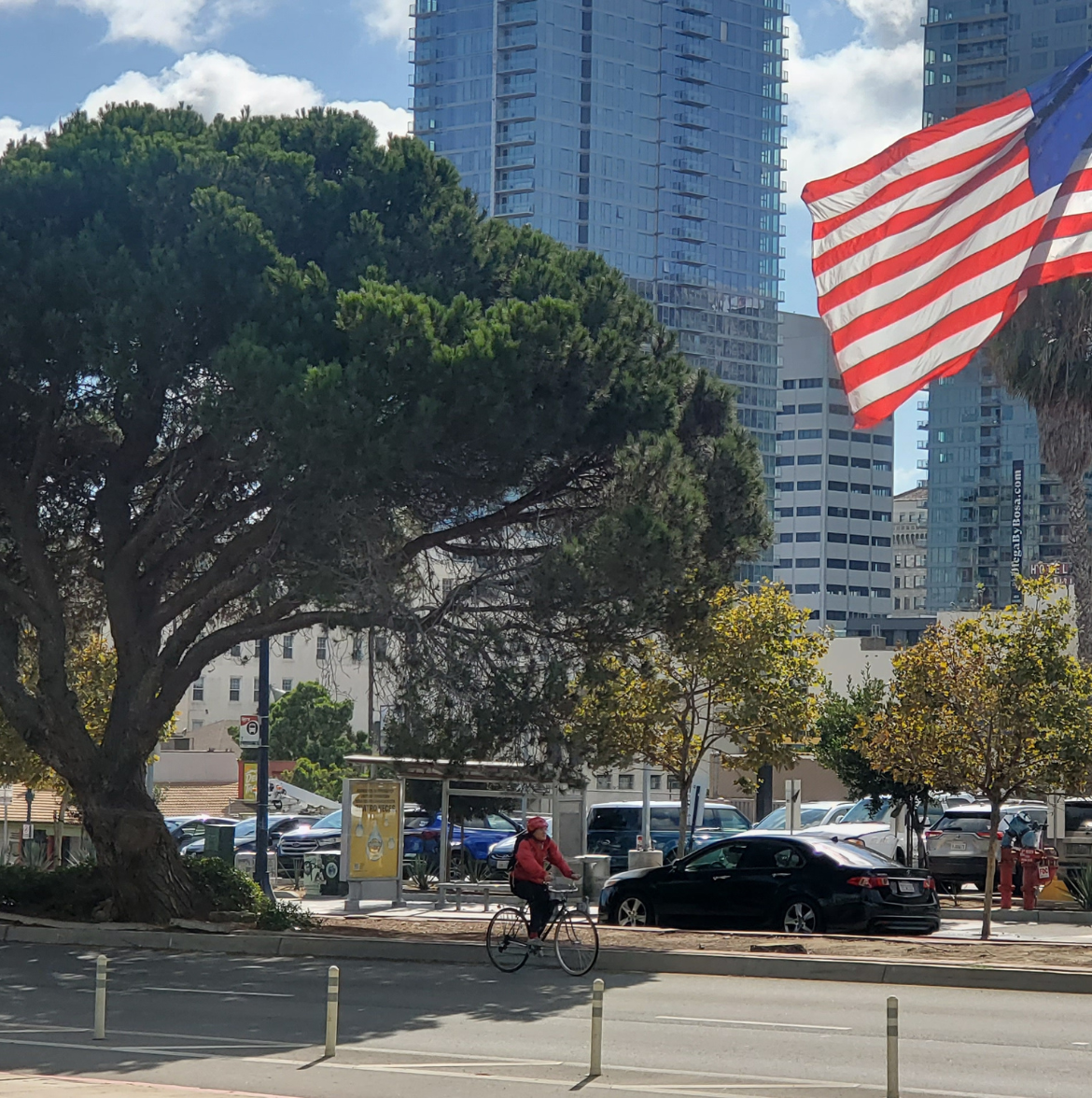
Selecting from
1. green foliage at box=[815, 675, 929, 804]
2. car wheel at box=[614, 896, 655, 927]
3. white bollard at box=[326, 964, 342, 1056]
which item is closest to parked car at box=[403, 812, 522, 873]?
green foliage at box=[815, 675, 929, 804]

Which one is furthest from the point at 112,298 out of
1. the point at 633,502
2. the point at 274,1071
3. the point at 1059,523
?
the point at 1059,523

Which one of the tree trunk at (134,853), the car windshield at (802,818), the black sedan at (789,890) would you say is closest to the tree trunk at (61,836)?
the tree trunk at (134,853)

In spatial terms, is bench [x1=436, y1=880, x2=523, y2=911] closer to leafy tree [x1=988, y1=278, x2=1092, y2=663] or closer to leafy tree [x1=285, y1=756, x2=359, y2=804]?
leafy tree [x1=988, y1=278, x2=1092, y2=663]

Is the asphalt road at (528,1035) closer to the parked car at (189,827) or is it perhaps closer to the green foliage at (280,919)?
the green foliage at (280,919)

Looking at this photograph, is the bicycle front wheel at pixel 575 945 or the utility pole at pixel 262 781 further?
the utility pole at pixel 262 781

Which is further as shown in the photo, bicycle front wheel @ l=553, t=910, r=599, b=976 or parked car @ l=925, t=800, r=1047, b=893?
parked car @ l=925, t=800, r=1047, b=893

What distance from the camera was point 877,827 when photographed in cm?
3375

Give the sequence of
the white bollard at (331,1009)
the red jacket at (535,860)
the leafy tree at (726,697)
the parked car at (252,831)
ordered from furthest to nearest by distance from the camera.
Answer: the parked car at (252,831) < the leafy tree at (726,697) < the red jacket at (535,860) < the white bollard at (331,1009)

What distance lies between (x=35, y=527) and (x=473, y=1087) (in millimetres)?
15378

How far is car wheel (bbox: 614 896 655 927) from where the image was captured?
2403 centimetres

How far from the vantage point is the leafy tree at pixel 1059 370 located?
3841cm

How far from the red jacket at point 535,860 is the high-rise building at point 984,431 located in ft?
540

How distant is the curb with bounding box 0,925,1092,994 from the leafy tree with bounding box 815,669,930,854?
43.4ft

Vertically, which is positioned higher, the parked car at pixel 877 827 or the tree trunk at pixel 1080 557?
the tree trunk at pixel 1080 557
